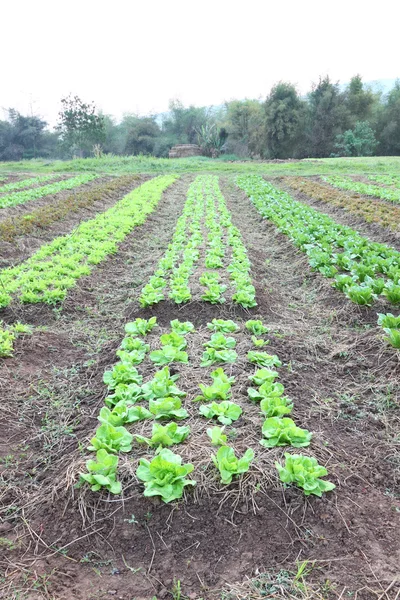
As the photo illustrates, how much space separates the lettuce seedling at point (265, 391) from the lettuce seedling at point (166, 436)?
0.78 meters

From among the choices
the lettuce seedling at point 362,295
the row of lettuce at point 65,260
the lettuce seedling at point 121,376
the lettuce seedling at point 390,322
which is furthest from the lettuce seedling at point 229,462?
the row of lettuce at point 65,260

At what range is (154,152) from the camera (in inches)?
2096

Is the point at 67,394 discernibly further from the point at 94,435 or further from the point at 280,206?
the point at 280,206

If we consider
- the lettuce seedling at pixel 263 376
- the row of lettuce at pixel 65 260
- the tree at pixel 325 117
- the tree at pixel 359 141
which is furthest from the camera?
the tree at pixel 325 117

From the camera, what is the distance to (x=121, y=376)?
414 centimetres

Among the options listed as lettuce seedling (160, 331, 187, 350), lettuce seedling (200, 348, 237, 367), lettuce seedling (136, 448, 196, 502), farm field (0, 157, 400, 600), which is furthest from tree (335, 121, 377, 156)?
lettuce seedling (136, 448, 196, 502)

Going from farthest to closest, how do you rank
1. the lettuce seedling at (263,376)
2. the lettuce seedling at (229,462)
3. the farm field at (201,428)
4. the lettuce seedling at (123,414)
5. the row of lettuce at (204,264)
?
the row of lettuce at (204,264), the lettuce seedling at (263,376), the lettuce seedling at (123,414), the lettuce seedling at (229,462), the farm field at (201,428)

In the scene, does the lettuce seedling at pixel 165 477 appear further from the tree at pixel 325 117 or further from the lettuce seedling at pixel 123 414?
the tree at pixel 325 117

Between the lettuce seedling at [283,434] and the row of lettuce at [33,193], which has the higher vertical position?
the row of lettuce at [33,193]

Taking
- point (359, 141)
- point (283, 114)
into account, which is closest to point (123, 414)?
point (283, 114)

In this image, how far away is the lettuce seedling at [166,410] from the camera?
3549mm

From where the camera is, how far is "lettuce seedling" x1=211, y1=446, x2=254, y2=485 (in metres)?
2.89

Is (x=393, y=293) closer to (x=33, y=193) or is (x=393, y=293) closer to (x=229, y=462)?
(x=229, y=462)

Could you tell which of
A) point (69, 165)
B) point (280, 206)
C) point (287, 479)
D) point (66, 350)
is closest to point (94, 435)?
point (287, 479)
